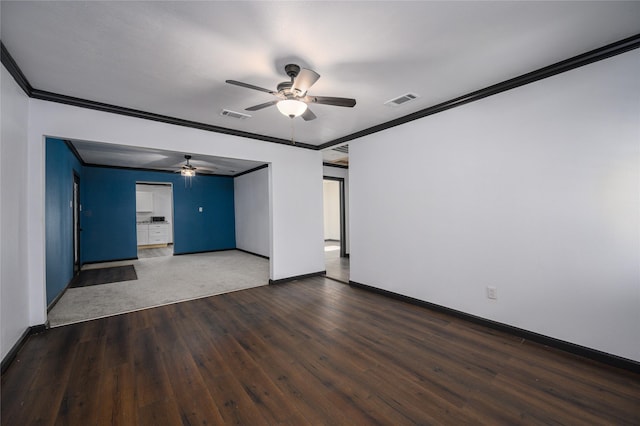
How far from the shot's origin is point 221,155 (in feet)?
13.6

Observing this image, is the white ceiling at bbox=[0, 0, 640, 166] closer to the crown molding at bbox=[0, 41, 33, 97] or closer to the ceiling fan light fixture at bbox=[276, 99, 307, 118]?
the crown molding at bbox=[0, 41, 33, 97]

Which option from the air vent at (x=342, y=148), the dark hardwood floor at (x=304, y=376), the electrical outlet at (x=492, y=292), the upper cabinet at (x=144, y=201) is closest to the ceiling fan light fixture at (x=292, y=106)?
the dark hardwood floor at (x=304, y=376)

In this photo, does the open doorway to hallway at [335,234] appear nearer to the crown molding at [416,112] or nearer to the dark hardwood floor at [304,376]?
the dark hardwood floor at [304,376]

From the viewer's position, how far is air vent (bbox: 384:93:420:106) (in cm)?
304

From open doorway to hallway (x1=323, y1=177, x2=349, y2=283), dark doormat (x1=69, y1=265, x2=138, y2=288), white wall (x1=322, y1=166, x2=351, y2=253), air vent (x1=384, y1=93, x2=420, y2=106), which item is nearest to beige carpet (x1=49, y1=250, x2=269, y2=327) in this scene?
dark doormat (x1=69, y1=265, x2=138, y2=288)

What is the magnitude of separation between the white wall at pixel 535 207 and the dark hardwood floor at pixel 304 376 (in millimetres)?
407

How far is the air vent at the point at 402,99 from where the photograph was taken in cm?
304

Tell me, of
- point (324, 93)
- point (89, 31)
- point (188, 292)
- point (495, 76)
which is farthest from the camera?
point (188, 292)

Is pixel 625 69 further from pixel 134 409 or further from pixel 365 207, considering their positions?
pixel 134 409

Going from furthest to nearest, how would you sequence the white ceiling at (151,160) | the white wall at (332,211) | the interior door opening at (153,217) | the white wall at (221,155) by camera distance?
the white wall at (332,211)
the interior door opening at (153,217)
the white ceiling at (151,160)
the white wall at (221,155)

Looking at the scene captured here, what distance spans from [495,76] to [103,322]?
17.1 feet

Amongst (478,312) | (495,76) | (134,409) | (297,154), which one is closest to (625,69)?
(495,76)

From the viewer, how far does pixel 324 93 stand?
2.97 meters

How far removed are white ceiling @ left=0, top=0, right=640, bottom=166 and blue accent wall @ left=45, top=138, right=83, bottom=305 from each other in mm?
1427
